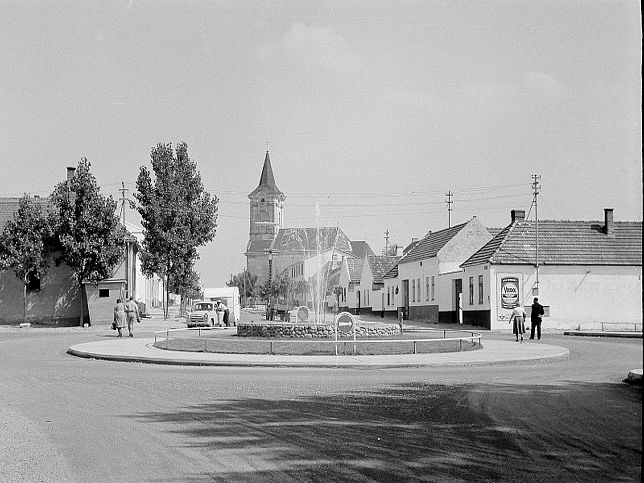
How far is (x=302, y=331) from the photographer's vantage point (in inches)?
1160

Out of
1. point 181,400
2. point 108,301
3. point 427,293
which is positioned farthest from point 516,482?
point 427,293

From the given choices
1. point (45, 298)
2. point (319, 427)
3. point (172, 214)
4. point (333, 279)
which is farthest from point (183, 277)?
point (333, 279)

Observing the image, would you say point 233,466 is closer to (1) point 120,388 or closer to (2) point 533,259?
(1) point 120,388

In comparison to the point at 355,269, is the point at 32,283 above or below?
below

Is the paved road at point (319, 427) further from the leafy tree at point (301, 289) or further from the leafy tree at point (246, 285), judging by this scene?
the leafy tree at point (246, 285)

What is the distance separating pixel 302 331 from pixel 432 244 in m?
34.3

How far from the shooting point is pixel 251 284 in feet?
500

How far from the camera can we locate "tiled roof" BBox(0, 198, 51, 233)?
2128 inches

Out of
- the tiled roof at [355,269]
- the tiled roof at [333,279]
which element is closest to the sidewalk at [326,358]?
the tiled roof at [355,269]

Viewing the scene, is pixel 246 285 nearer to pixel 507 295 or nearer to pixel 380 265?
pixel 380 265

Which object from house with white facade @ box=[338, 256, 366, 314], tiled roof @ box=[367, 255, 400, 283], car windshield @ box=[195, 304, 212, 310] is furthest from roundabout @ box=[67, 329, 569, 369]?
house with white facade @ box=[338, 256, 366, 314]

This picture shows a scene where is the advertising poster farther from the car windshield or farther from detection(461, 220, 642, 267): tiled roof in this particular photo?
the car windshield

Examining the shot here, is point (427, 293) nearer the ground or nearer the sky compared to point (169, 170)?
nearer the ground

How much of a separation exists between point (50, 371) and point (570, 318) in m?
34.1
